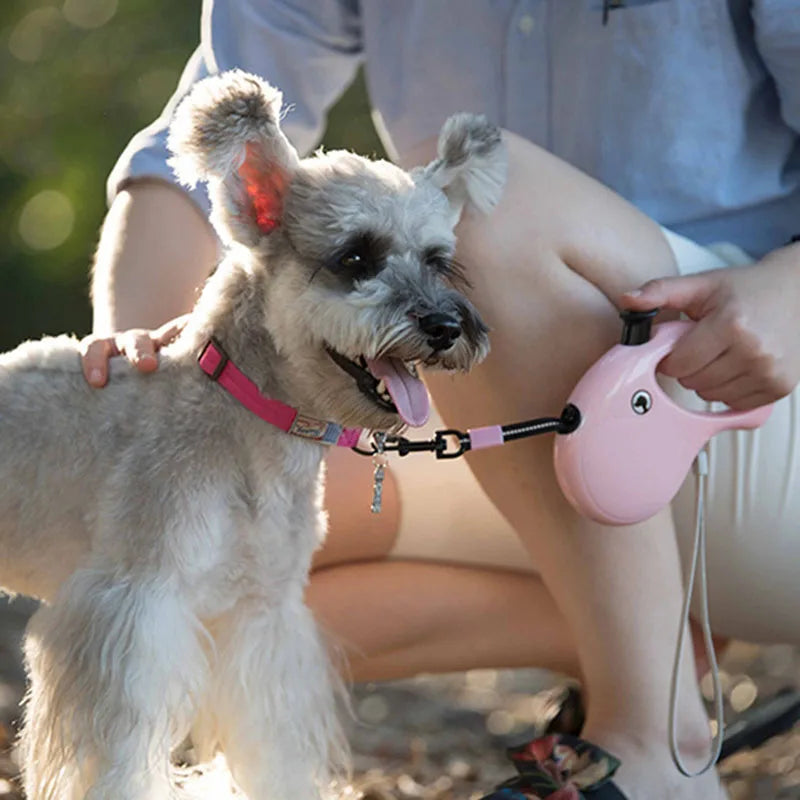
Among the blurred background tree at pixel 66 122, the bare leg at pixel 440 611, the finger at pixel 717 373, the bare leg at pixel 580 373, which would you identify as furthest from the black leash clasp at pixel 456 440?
the blurred background tree at pixel 66 122

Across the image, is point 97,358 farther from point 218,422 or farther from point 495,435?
point 495,435

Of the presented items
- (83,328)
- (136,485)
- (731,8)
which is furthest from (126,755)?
(83,328)

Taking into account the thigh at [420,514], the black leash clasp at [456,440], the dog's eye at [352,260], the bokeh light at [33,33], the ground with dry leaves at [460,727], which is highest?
the dog's eye at [352,260]

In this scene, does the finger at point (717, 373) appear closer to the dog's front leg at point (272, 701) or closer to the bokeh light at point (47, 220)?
the dog's front leg at point (272, 701)

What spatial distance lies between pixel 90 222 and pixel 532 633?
5.17 ft

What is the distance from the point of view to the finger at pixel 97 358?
1116mm

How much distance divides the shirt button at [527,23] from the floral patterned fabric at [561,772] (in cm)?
71

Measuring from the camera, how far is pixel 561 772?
1.19 metres

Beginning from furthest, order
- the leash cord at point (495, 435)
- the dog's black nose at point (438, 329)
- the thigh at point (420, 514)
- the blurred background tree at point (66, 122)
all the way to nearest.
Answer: the blurred background tree at point (66, 122), the thigh at point (420, 514), the leash cord at point (495, 435), the dog's black nose at point (438, 329)

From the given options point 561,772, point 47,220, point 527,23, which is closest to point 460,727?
point 561,772

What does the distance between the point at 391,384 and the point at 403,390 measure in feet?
0.04

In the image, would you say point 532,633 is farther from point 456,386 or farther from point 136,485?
point 136,485

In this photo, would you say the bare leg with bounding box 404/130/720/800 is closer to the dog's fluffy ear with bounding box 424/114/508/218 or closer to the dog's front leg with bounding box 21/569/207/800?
the dog's fluffy ear with bounding box 424/114/508/218

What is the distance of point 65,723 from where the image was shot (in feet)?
3.53
